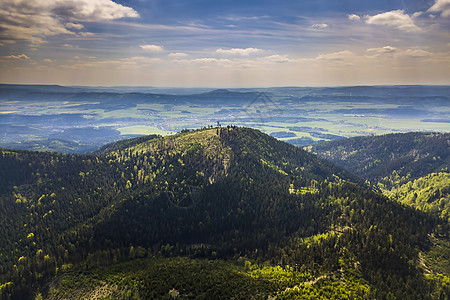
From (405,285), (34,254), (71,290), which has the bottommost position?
(34,254)

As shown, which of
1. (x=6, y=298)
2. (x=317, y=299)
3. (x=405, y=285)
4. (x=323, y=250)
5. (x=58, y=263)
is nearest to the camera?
(x=317, y=299)

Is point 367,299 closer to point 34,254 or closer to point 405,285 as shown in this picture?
point 405,285

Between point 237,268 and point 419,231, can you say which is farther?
point 419,231

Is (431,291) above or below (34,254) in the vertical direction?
above

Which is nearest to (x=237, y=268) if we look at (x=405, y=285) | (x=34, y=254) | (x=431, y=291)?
(x=405, y=285)

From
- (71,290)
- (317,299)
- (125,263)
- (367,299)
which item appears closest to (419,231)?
(367,299)

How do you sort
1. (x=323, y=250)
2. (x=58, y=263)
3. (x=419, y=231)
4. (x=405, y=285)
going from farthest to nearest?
1. (x=419, y=231)
2. (x=58, y=263)
3. (x=323, y=250)
4. (x=405, y=285)

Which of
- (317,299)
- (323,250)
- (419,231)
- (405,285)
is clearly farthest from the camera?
(419,231)

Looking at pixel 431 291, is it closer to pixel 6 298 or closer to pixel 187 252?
pixel 187 252

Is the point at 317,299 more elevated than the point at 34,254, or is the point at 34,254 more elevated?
the point at 317,299
